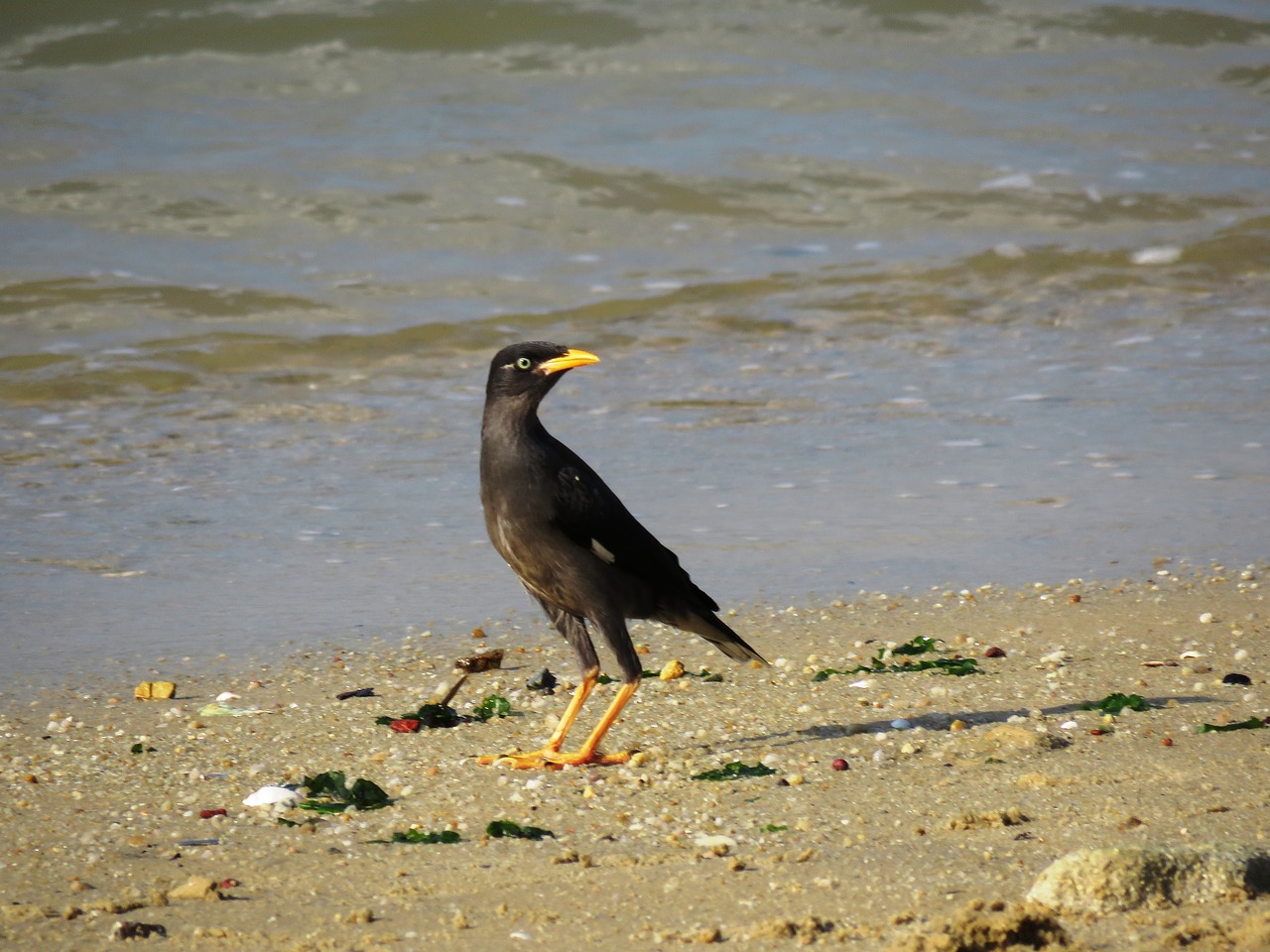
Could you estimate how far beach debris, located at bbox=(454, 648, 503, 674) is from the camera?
5977mm

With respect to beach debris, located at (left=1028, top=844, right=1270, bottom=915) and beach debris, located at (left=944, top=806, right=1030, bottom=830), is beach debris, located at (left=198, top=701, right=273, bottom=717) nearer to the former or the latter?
beach debris, located at (left=944, top=806, right=1030, bottom=830)

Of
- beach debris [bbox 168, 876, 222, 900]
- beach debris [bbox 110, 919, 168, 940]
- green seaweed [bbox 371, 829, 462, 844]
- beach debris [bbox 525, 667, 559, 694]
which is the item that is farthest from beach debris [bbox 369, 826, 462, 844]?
beach debris [bbox 525, 667, 559, 694]

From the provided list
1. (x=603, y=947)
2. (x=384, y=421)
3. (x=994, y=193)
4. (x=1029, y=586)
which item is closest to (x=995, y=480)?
(x=1029, y=586)

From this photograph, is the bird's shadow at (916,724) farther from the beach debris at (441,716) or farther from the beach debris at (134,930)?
the beach debris at (134,930)

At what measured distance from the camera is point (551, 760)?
5.07 meters

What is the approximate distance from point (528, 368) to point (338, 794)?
1642mm

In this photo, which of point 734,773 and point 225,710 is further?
point 225,710

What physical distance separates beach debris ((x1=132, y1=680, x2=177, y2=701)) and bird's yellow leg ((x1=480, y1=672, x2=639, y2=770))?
1.36m

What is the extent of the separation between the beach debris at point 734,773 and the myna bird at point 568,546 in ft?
1.28

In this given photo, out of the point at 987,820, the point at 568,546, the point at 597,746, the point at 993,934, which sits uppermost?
the point at 568,546

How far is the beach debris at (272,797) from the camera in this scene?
4656mm

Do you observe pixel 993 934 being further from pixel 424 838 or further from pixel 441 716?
pixel 441 716

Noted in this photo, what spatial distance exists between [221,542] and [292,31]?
14.2m

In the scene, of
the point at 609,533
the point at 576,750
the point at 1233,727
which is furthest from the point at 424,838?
the point at 1233,727
